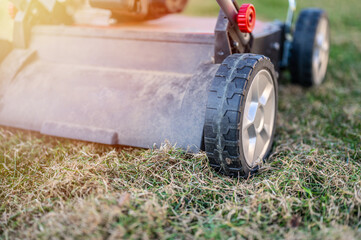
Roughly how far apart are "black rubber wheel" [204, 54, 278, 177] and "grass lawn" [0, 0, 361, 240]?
0.10m

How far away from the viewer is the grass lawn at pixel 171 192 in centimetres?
124

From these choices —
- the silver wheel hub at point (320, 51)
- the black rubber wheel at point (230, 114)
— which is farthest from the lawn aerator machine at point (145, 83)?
the silver wheel hub at point (320, 51)

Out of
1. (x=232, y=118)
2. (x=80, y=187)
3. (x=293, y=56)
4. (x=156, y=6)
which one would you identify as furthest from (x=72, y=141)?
(x=293, y=56)

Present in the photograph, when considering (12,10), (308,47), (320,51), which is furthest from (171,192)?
(320,51)

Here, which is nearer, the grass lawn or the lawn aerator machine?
the grass lawn

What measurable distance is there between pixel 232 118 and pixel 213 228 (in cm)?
42

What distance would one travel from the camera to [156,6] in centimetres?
262

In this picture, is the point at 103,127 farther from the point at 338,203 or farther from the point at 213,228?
the point at 338,203

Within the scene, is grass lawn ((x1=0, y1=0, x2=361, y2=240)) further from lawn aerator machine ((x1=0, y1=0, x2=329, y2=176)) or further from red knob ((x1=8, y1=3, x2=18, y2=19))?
red knob ((x1=8, y1=3, x2=18, y2=19))

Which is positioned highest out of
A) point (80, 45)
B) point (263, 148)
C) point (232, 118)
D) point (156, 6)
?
point (156, 6)

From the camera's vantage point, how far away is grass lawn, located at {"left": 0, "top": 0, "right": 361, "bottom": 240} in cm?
124

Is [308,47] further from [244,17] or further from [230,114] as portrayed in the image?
[230,114]

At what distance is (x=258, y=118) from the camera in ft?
5.70

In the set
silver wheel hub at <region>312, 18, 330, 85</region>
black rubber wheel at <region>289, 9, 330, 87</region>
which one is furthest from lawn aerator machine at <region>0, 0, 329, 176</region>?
silver wheel hub at <region>312, 18, 330, 85</region>
